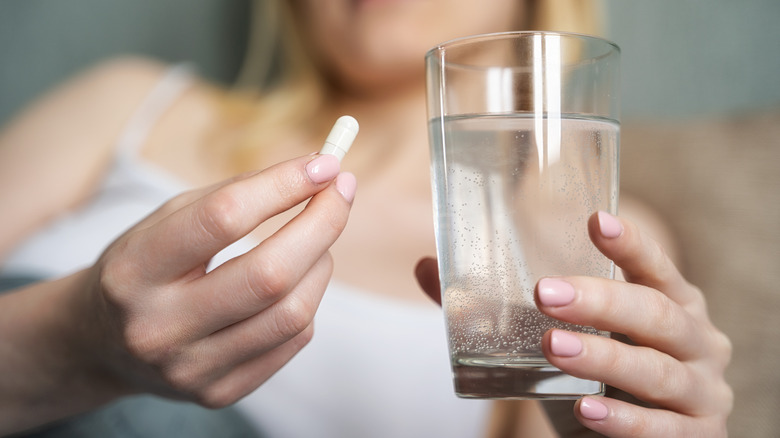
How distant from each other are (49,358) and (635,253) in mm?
727

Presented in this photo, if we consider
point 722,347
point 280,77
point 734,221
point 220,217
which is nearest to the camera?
point 220,217

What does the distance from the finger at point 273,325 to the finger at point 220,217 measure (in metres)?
0.08

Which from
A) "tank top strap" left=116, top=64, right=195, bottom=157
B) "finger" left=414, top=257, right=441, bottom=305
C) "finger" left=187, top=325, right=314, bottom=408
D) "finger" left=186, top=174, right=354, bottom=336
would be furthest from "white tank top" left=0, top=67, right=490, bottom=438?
"finger" left=186, top=174, right=354, bottom=336

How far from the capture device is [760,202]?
1300 mm

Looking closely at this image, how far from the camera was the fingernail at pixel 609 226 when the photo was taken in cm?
62

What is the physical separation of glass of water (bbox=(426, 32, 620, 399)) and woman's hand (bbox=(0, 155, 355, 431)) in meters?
0.14

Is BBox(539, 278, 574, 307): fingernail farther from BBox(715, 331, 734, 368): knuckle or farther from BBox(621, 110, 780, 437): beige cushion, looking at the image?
BBox(621, 110, 780, 437): beige cushion

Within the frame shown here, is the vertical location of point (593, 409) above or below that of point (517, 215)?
below

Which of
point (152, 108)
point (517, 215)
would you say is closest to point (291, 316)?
point (517, 215)

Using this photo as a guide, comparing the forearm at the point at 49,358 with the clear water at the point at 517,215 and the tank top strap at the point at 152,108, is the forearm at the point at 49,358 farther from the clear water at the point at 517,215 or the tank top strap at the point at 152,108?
the tank top strap at the point at 152,108

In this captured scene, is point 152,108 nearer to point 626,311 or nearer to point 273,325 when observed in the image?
point 273,325

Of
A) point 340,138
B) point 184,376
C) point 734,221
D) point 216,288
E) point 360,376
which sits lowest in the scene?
point 360,376

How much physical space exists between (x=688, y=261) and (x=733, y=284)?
0.41 feet

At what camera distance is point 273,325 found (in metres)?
0.64
